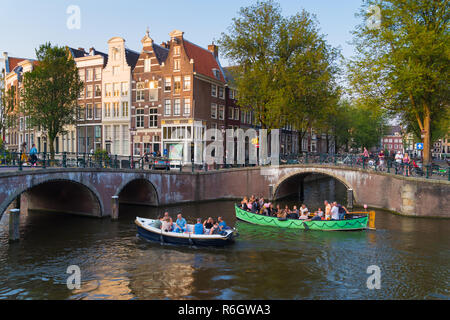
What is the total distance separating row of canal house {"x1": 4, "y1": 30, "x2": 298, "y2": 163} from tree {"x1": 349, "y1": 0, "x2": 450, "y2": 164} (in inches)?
665

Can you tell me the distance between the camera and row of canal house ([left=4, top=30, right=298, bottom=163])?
43562 millimetres

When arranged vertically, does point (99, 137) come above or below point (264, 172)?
above

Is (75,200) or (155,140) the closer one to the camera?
(75,200)

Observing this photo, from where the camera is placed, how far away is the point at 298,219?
22.8 m

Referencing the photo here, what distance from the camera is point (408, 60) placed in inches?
1164

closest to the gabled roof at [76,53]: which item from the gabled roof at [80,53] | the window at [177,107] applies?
the gabled roof at [80,53]

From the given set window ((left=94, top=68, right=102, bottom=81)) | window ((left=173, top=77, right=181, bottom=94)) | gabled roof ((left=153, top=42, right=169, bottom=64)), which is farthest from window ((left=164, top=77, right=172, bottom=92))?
window ((left=94, top=68, right=102, bottom=81))

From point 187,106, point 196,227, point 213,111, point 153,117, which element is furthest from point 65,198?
point 213,111

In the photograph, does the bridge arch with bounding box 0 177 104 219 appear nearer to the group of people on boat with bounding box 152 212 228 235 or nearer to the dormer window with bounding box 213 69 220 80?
the group of people on boat with bounding box 152 212 228 235
